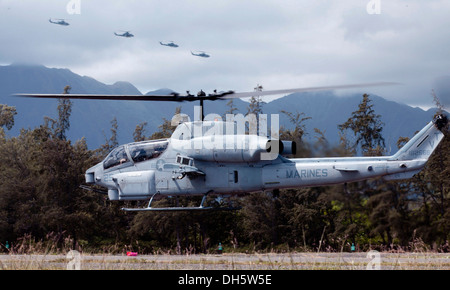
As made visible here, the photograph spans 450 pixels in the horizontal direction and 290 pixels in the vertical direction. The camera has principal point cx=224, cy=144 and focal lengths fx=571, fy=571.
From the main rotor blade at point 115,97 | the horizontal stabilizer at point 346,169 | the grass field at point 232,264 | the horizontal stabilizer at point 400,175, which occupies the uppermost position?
the main rotor blade at point 115,97

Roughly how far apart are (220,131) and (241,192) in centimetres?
221

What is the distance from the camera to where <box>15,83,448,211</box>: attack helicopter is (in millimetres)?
16969

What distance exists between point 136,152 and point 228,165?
3.52 meters

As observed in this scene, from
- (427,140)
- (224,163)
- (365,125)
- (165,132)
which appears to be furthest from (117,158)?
(365,125)

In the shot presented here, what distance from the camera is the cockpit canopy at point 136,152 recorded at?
19812 mm

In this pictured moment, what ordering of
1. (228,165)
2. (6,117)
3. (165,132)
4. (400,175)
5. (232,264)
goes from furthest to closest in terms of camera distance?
(6,117) < (165,132) < (228,165) < (400,175) < (232,264)

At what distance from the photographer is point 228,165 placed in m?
19.0

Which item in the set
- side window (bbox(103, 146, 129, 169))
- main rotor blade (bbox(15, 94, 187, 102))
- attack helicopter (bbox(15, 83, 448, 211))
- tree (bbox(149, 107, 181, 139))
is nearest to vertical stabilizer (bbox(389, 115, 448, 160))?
attack helicopter (bbox(15, 83, 448, 211))

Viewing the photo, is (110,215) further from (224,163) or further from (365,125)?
(224,163)

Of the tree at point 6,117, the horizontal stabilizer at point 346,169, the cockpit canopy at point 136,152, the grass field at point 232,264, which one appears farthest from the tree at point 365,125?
the tree at point 6,117

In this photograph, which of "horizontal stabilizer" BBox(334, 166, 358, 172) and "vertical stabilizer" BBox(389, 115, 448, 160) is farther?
"vertical stabilizer" BBox(389, 115, 448, 160)

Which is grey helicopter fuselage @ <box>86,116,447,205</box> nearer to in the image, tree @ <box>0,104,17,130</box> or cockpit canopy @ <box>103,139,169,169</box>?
cockpit canopy @ <box>103,139,169,169</box>

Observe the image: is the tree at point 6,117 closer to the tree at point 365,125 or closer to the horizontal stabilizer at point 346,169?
the tree at point 365,125
